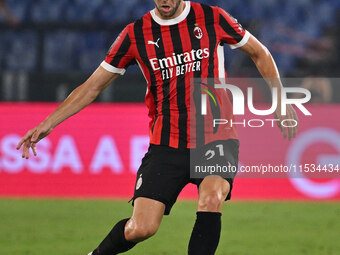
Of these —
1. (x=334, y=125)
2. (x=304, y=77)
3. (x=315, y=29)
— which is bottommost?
(x=334, y=125)

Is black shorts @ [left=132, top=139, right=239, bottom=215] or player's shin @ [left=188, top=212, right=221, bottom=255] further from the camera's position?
black shorts @ [left=132, top=139, right=239, bottom=215]

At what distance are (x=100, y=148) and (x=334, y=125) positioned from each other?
272 cm

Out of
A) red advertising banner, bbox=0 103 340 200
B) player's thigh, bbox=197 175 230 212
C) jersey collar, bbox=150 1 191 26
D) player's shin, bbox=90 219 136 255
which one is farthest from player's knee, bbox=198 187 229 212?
red advertising banner, bbox=0 103 340 200

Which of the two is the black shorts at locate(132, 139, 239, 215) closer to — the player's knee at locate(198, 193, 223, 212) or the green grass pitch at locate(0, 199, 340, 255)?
the player's knee at locate(198, 193, 223, 212)

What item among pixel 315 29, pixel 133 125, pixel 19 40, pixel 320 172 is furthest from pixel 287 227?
pixel 315 29

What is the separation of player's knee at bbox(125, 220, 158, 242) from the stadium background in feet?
4.68

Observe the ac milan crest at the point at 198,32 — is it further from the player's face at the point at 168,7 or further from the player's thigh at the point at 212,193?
the player's thigh at the point at 212,193

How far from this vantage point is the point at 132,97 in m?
9.28

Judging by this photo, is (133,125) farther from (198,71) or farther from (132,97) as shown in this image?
(198,71)

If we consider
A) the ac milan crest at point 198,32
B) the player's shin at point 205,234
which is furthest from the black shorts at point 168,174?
the ac milan crest at point 198,32

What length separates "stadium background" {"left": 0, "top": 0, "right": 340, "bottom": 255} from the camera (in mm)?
6305

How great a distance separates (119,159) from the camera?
8672 mm

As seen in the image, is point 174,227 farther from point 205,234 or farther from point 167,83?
point 205,234

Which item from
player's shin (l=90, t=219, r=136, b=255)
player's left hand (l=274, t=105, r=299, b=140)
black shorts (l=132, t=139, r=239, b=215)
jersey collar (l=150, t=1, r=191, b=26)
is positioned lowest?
player's shin (l=90, t=219, r=136, b=255)
